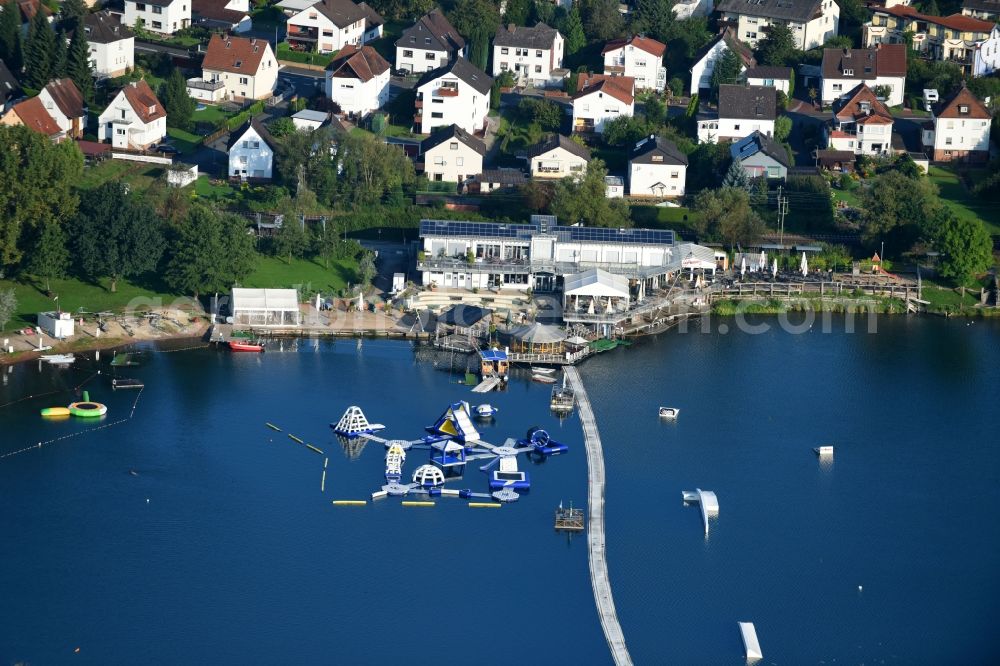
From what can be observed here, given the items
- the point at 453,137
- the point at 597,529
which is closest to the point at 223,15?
the point at 453,137

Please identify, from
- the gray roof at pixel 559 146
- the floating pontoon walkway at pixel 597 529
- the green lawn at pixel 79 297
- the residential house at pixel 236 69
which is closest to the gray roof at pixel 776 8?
the gray roof at pixel 559 146

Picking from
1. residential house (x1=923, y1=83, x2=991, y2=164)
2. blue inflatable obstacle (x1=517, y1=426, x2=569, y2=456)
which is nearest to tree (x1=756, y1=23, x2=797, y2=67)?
residential house (x1=923, y1=83, x2=991, y2=164)

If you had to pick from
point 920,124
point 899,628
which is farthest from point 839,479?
point 920,124

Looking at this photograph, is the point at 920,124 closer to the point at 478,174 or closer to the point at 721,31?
the point at 721,31

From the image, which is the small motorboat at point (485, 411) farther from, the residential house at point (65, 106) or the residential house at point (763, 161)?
the residential house at point (65, 106)

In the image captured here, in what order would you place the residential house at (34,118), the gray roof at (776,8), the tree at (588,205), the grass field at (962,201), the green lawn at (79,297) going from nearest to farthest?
the green lawn at (79,297) → the tree at (588,205) → the grass field at (962,201) → the residential house at (34,118) → the gray roof at (776,8)

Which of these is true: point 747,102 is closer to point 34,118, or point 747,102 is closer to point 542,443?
point 34,118
